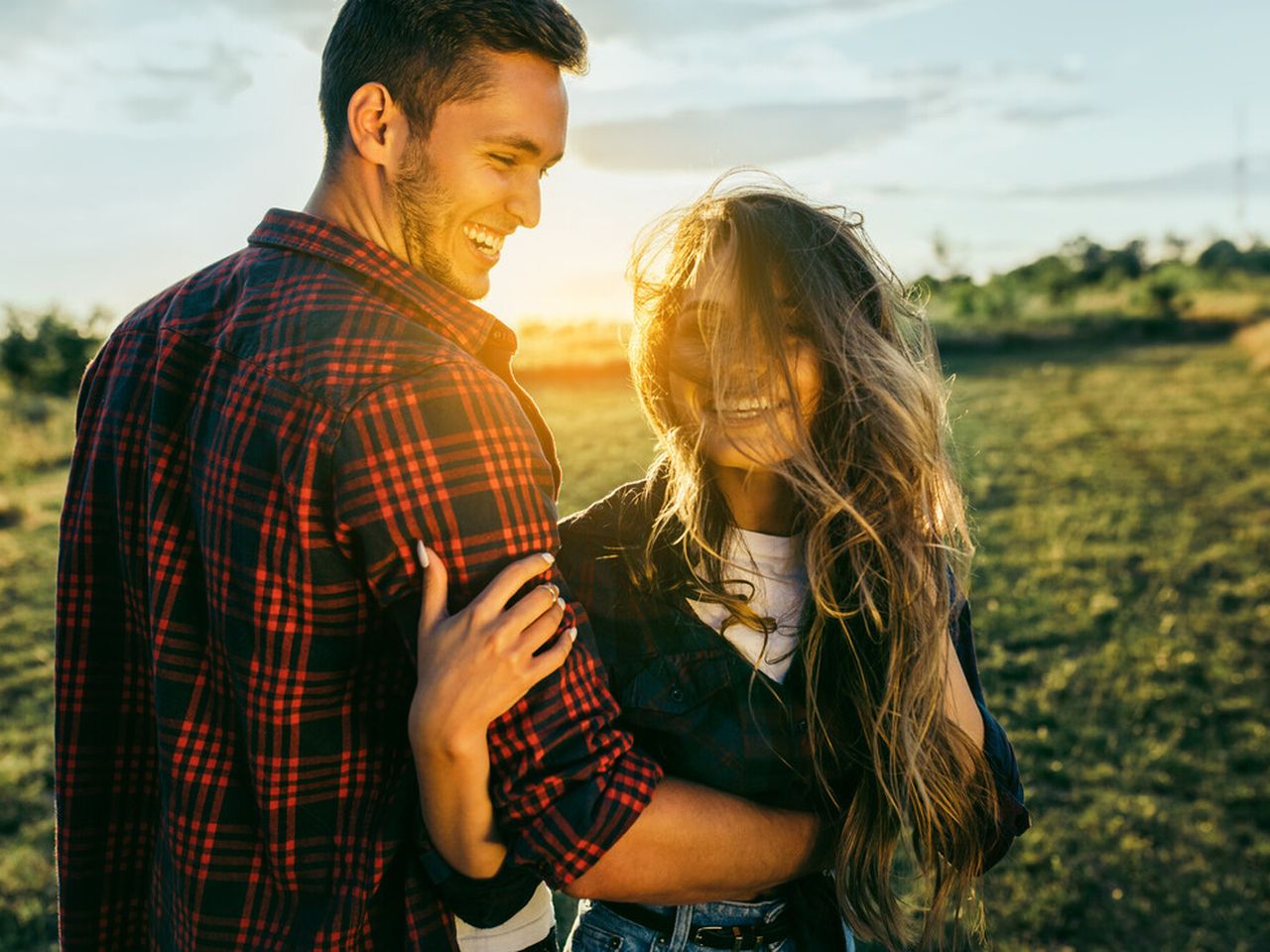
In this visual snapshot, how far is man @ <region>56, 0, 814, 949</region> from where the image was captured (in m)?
1.33

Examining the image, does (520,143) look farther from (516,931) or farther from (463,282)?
(516,931)

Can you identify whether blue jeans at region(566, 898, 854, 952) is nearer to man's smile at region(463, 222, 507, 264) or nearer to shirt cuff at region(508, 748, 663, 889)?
shirt cuff at region(508, 748, 663, 889)

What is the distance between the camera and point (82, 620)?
64.3 inches

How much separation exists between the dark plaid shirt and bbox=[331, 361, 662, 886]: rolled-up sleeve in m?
0.38

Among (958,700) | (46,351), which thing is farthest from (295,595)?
(46,351)

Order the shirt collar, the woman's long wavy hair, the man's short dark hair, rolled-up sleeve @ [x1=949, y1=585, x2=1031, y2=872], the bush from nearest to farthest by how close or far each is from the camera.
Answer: the shirt collar → the man's short dark hair → the woman's long wavy hair → rolled-up sleeve @ [x1=949, y1=585, x2=1031, y2=872] → the bush

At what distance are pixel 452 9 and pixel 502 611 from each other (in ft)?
3.52

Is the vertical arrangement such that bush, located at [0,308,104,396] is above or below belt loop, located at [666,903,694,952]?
above

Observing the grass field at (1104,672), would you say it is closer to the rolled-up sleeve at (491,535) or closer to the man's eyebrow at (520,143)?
the man's eyebrow at (520,143)

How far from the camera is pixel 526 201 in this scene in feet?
6.06

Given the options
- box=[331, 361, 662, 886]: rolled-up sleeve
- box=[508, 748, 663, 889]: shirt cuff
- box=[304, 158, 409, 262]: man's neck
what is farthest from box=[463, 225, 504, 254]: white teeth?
box=[508, 748, 663, 889]: shirt cuff

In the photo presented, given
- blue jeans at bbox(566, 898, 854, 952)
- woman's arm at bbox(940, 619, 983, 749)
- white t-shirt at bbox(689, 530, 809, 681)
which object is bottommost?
blue jeans at bbox(566, 898, 854, 952)

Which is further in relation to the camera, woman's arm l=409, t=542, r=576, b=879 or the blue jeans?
the blue jeans

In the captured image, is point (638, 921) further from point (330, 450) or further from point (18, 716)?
point (18, 716)
